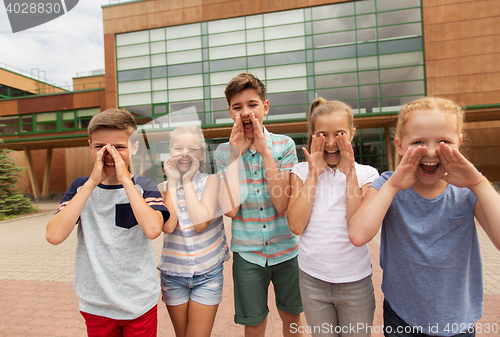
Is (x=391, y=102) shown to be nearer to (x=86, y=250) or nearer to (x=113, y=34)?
(x=86, y=250)

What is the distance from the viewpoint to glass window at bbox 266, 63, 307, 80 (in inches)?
639

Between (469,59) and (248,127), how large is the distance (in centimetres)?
2001

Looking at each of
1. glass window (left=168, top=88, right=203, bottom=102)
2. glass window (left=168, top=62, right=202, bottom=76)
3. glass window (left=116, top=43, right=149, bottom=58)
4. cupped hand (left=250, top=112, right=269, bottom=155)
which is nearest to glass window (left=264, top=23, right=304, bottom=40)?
glass window (left=168, top=62, right=202, bottom=76)

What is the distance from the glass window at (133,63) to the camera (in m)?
17.6

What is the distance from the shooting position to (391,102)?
15609 millimetres

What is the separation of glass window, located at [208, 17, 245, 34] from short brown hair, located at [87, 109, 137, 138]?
17793 millimetres

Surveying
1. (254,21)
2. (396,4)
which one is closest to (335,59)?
(396,4)

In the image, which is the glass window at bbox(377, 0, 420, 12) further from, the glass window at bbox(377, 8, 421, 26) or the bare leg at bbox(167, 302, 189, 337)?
the bare leg at bbox(167, 302, 189, 337)

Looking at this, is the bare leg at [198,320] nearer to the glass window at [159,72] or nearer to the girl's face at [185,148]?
the girl's face at [185,148]

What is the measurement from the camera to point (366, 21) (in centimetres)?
1583

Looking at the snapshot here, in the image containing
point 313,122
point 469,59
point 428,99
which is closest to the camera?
point 428,99

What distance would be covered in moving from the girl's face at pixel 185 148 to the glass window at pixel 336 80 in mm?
15996

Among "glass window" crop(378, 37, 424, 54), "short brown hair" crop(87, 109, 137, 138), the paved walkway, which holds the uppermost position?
"glass window" crop(378, 37, 424, 54)

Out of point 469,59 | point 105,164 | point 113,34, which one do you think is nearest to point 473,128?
point 469,59
